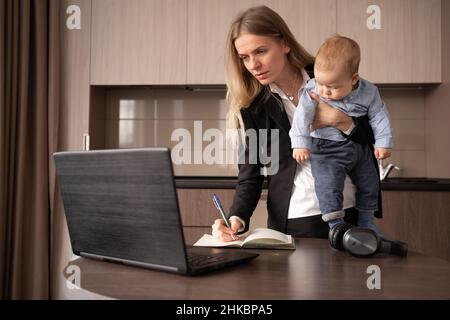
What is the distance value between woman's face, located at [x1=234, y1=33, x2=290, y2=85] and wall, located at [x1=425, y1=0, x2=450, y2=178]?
5.33 ft

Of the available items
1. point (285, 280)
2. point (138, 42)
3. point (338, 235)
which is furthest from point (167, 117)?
point (285, 280)

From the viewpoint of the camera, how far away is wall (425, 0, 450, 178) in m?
2.66

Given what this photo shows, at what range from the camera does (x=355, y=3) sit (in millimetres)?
2783

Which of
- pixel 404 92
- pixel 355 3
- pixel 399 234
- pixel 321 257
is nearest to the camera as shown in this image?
pixel 321 257

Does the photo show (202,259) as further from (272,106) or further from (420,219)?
(420,219)

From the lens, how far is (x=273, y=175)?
5.08ft

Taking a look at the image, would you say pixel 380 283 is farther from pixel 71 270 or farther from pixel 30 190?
pixel 30 190

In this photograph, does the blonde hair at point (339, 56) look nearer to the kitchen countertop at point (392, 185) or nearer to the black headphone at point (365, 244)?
the black headphone at point (365, 244)

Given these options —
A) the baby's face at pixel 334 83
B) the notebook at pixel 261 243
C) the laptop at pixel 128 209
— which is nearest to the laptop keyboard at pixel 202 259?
the laptop at pixel 128 209

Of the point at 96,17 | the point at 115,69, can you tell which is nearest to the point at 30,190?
the point at 115,69

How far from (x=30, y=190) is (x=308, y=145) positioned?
6.94ft

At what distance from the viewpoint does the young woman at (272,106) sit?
1.43 meters

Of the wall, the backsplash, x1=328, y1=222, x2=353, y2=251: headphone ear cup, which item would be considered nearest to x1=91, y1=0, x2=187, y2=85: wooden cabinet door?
the backsplash

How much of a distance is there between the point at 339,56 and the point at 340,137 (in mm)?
252
